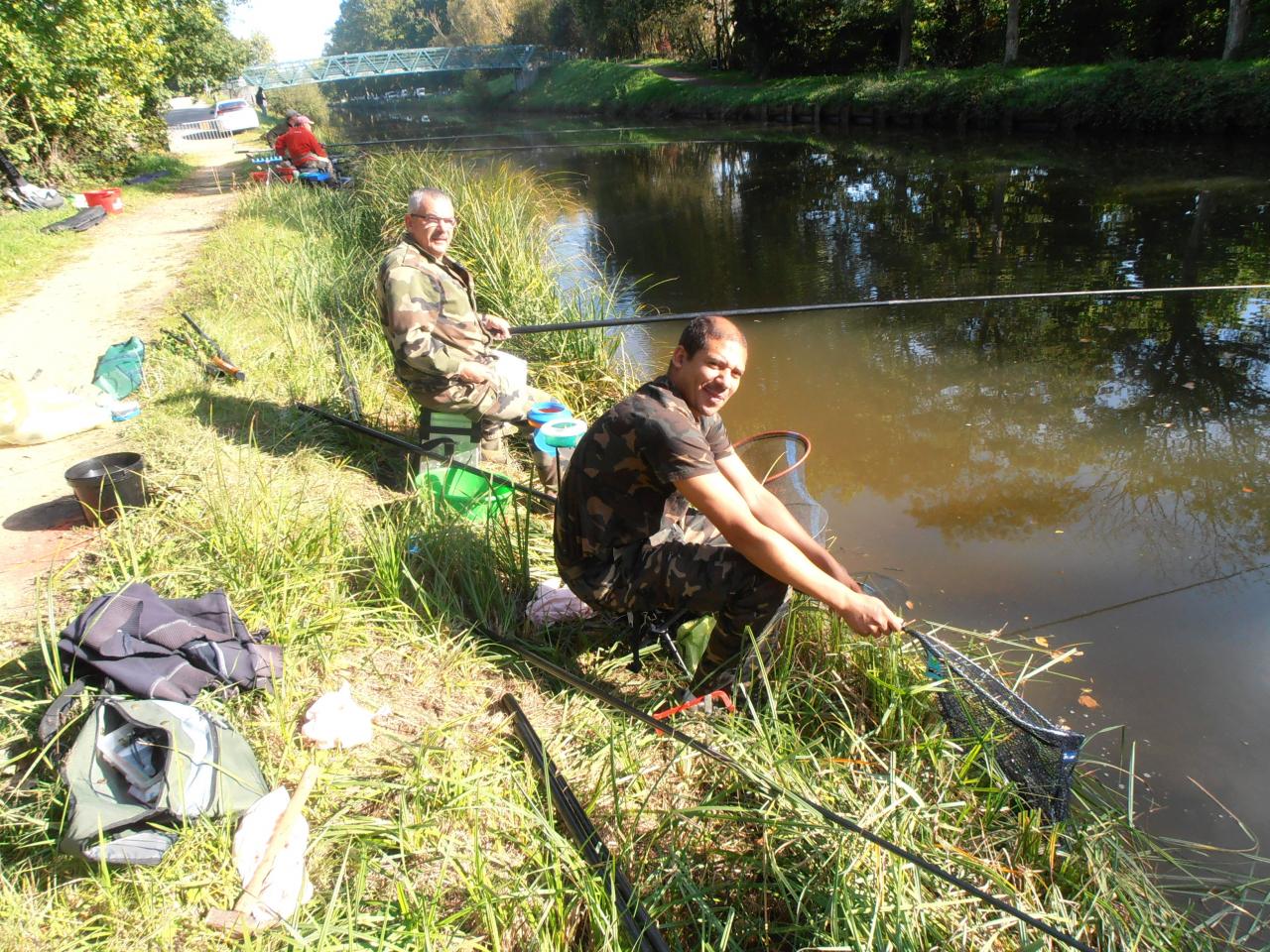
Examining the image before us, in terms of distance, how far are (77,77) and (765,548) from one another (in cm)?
1680

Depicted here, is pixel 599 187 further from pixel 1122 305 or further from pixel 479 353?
pixel 479 353

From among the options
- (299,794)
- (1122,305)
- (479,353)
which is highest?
(479,353)

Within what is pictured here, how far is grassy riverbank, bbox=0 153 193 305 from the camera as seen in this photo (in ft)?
27.7

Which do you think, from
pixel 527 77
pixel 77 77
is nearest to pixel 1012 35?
pixel 77 77

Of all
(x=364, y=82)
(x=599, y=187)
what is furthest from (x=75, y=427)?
(x=364, y=82)

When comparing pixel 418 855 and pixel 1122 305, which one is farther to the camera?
pixel 1122 305

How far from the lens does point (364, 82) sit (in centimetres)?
6562

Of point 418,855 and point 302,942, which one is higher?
point 302,942

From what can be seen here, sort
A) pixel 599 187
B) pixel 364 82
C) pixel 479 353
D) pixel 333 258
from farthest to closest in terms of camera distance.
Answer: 1. pixel 364 82
2. pixel 599 187
3. pixel 333 258
4. pixel 479 353

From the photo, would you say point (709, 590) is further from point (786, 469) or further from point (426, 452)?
point (426, 452)

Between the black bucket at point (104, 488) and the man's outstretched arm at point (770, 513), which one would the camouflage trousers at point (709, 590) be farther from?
the black bucket at point (104, 488)

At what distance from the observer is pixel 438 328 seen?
4.21m

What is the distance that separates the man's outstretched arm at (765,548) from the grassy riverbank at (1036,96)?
1810cm

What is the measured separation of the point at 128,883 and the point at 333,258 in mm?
6437
